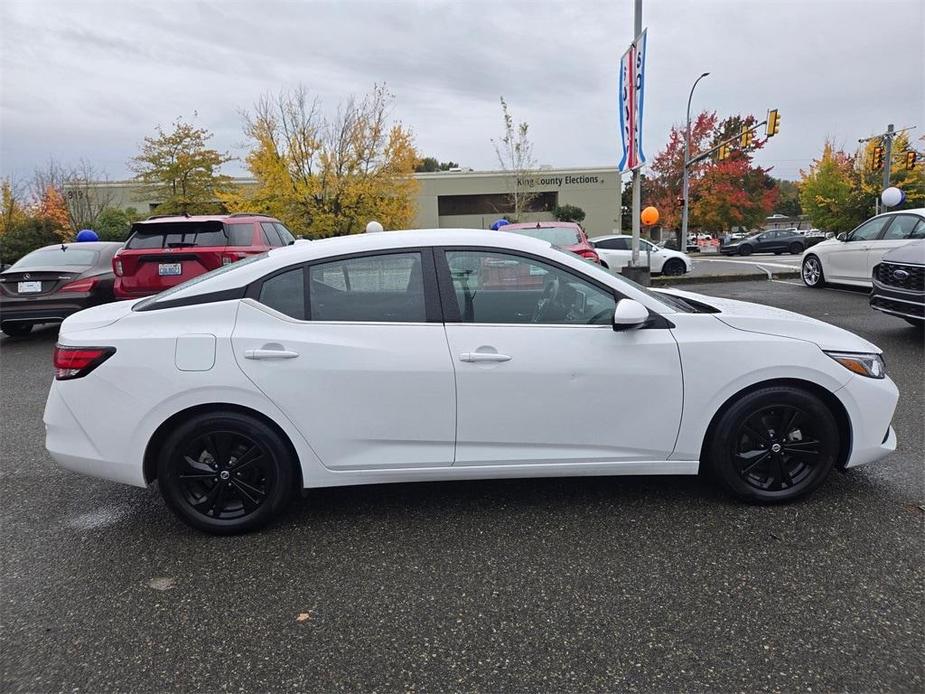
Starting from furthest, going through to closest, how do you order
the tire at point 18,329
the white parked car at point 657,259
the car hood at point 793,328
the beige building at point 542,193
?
the beige building at point 542,193 < the white parked car at point 657,259 < the tire at point 18,329 < the car hood at point 793,328

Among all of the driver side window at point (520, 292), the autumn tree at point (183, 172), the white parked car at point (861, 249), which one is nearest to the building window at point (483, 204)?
the autumn tree at point (183, 172)

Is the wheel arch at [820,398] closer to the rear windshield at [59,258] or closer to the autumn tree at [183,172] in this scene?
the rear windshield at [59,258]

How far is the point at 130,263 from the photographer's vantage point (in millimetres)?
7527

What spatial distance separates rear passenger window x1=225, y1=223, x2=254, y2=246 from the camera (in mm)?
7719

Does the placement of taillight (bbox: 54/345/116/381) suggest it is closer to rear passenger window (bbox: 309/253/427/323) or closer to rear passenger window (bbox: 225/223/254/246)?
rear passenger window (bbox: 309/253/427/323)

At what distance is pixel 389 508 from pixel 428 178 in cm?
4815

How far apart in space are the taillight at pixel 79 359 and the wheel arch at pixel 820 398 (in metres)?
3.04

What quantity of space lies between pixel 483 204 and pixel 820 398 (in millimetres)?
48022

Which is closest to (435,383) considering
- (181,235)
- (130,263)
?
(181,235)

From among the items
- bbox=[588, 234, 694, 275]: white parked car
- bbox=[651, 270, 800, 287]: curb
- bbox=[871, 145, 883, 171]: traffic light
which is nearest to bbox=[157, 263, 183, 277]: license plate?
bbox=[651, 270, 800, 287]: curb

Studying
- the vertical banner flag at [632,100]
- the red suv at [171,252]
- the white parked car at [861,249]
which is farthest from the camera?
the vertical banner flag at [632,100]

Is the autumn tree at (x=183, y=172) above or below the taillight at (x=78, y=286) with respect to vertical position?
above

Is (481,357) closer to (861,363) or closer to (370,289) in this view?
(370,289)

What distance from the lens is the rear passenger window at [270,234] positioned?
8258mm
